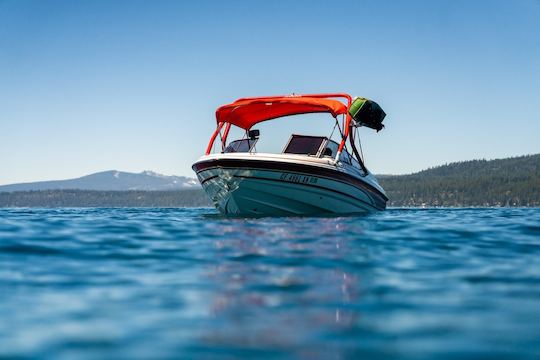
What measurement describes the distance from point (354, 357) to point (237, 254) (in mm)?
3995

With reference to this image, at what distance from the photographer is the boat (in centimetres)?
1537

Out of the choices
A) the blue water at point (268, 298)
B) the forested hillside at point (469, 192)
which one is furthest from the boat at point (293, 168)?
Result: the forested hillside at point (469, 192)

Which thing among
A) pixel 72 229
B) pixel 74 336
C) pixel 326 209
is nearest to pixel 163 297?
pixel 74 336

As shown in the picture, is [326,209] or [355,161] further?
[355,161]

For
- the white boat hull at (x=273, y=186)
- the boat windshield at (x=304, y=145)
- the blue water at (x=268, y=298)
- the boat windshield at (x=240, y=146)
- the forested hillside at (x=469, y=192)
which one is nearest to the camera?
the blue water at (x=268, y=298)

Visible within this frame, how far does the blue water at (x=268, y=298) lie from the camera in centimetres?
346

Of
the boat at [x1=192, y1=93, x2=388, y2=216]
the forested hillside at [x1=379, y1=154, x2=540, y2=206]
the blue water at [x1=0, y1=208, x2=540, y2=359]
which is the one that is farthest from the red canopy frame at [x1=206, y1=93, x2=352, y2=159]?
the forested hillside at [x1=379, y1=154, x2=540, y2=206]

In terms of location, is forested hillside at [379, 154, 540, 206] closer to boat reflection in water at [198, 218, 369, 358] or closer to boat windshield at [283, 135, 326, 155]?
boat windshield at [283, 135, 326, 155]

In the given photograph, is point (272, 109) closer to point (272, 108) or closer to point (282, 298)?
point (272, 108)

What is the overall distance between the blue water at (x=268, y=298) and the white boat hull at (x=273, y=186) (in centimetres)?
676

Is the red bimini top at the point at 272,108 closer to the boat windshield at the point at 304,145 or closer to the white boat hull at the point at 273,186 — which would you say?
the boat windshield at the point at 304,145

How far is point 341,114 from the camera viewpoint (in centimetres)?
1667

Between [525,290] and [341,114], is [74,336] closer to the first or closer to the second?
[525,290]

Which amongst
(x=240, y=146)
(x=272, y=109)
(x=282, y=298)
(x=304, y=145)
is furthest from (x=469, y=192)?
(x=282, y=298)
